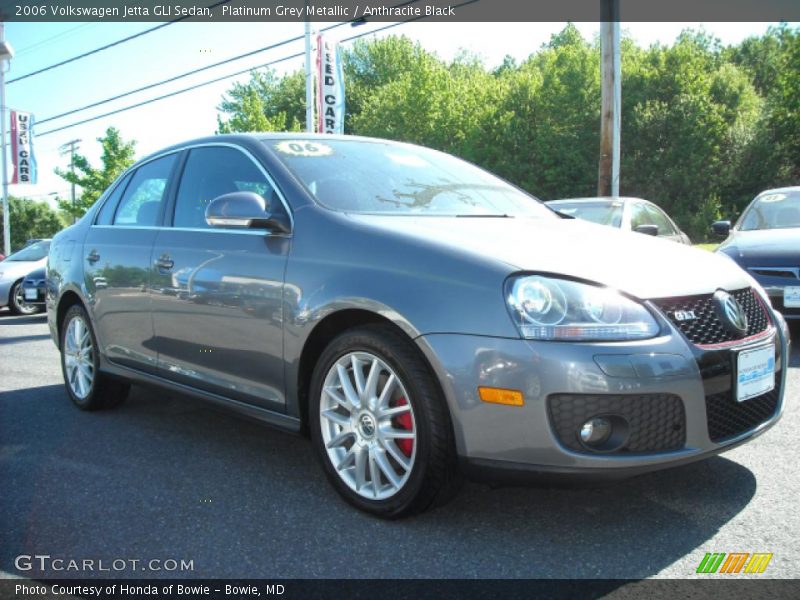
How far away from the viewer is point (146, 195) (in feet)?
13.9

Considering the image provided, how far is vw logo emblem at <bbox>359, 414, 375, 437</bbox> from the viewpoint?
276cm

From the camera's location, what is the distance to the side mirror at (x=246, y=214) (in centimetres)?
307

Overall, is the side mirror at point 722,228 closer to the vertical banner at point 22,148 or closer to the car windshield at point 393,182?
the car windshield at point 393,182

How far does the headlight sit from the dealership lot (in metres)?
0.40

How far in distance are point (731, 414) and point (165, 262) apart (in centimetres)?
275

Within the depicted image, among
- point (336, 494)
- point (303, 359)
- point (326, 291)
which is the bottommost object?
point (336, 494)

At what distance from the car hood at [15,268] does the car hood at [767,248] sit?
1124 centimetres

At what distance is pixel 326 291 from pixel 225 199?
683mm

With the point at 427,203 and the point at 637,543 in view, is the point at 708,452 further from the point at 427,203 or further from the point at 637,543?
the point at 427,203

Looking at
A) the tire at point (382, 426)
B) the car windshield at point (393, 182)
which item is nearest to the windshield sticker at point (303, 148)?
the car windshield at point (393, 182)

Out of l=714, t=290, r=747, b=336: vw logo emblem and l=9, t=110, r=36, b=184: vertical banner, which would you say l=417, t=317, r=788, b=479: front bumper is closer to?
l=714, t=290, r=747, b=336: vw logo emblem

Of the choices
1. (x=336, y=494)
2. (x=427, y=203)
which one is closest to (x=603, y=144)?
(x=427, y=203)

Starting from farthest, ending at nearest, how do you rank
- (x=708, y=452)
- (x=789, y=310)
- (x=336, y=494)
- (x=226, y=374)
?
(x=789, y=310) → (x=226, y=374) → (x=336, y=494) → (x=708, y=452)

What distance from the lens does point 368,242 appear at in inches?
111
